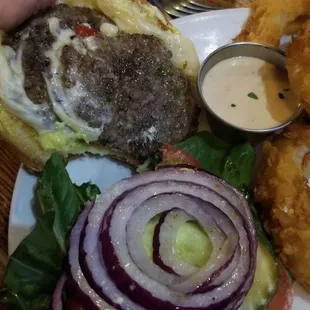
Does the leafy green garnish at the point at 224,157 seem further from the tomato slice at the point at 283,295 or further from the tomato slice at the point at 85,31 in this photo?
the tomato slice at the point at 85,31

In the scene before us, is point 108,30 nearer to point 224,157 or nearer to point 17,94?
point 17,94

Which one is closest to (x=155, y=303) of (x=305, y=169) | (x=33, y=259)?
(x=33, y=259)

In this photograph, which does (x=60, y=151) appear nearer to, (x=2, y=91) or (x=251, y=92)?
(x=2, y=91)

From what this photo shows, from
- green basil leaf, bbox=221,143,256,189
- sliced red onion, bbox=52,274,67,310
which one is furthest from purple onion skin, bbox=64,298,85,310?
green basil leaf, bbox=221,143,256,189

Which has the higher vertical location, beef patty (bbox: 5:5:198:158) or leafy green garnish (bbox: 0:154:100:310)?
beef patty (bbox: 5:5:198:158)

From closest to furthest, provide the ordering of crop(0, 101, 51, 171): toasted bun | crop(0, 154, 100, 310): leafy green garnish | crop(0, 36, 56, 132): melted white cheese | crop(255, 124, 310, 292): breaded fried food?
crop(0, 154, 100, 310): leafy green garnish < crop(255, 124, 310, 292): breaded fried food < crop(0, 36, 56, 132): melted white cheese < crop(0, 101, 51, 171): toasted bun

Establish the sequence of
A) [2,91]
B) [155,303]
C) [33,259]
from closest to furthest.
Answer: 1. [155,303]
2. [33,259]
3. [2,91]

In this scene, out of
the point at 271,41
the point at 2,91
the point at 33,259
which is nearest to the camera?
the point at 33,259

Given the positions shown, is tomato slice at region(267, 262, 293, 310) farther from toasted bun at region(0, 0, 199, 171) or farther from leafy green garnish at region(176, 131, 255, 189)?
toasted bun at region(0, 0, 199, 171)
